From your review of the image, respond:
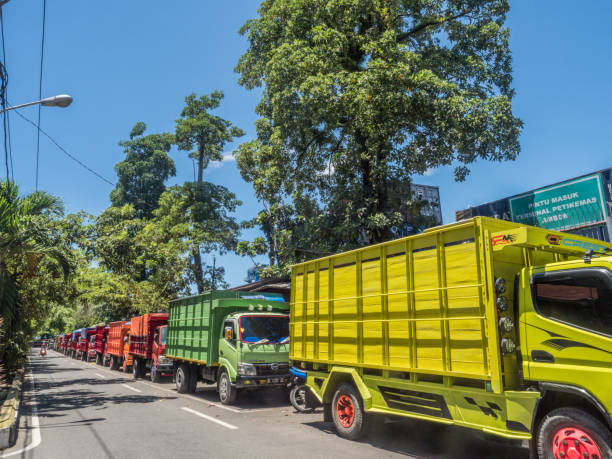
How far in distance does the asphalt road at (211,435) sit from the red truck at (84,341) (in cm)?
2544

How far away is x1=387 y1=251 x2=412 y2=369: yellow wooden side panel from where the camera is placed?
6.66 meters

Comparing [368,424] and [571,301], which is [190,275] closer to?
[368,424]

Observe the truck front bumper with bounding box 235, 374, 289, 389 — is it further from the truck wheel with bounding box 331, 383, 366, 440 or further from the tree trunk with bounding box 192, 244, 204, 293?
the tree trunk with bounding box 192, 244, 204, 293

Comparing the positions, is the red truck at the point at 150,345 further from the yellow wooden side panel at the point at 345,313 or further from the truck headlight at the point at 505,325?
the truck headlight at the point at 505,325

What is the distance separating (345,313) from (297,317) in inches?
72.5

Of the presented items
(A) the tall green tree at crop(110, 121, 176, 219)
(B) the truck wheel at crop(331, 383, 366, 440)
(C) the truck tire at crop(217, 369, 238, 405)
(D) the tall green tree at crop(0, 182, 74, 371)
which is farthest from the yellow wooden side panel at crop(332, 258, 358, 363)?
(A) the tall green tree at crop(110, 121, 176, 219)

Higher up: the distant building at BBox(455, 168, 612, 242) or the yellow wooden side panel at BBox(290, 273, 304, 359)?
the distant building at BBox(455, 168, 612, 242)

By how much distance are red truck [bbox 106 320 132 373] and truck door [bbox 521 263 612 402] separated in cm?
2112

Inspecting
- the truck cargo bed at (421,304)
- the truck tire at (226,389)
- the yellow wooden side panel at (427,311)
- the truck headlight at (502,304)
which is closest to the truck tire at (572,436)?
the truck cargo bed at (421,304)

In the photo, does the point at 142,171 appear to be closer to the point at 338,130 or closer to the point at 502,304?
the point at 338,130

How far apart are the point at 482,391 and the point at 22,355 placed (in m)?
16.3

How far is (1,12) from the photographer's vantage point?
9133 millimetres

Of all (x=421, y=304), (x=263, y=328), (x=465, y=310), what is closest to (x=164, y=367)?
(x=263, y=328)

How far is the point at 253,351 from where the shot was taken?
11.5 meters
